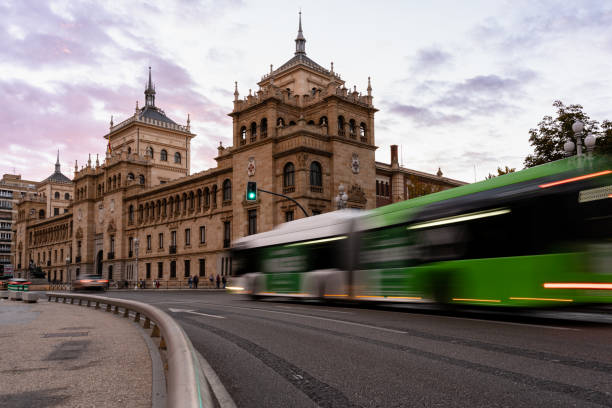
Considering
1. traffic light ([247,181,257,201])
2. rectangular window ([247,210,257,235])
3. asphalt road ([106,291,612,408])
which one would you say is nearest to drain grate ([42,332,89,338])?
asphalt road ([106,291,612,408])

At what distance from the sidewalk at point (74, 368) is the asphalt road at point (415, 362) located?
1076 millimetres

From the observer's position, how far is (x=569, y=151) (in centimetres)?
2180

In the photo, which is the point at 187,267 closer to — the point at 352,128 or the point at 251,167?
the point at 251,167

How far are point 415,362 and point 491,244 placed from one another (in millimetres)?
6075

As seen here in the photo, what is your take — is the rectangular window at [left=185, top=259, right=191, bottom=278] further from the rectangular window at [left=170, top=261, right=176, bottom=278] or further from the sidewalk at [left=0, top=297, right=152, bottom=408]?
the sidewalk at [left=0, top=297, right=152, bottom=408]

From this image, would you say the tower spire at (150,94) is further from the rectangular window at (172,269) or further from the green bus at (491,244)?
the green bus at (491,244)

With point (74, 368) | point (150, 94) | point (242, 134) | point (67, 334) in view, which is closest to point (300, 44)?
point (242, 134)

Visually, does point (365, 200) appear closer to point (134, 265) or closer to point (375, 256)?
point (375, 256)

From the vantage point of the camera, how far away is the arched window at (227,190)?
4900 cm

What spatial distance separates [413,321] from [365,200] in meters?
32.1

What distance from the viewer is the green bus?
1058cm

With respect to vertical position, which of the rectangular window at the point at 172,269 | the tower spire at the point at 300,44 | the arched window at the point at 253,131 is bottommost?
the rectangular window at the point at 172,269

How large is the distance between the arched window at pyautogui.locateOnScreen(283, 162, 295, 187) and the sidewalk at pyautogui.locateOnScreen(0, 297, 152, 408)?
96.2 feet

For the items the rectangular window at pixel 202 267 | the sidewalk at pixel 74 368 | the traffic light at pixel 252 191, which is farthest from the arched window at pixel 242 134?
the sidewalk at pixel 74 368
